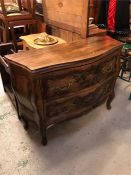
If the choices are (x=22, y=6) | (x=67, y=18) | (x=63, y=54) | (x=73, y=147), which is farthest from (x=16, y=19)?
(x=73, y=147)

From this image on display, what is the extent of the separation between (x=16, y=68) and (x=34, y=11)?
1629 millimetres

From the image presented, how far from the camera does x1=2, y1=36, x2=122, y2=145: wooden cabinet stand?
3.83ft

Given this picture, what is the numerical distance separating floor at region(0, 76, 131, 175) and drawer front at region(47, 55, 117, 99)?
49cm

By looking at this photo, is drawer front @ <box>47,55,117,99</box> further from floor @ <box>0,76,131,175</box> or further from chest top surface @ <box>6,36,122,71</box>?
floor @ <box>0,76,131,175</box>

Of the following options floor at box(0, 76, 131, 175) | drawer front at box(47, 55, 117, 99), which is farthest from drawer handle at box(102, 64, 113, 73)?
floor at box(0, 76, 131, 175)

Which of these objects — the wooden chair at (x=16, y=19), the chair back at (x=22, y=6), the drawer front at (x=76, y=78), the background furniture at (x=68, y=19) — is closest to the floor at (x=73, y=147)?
the drawer front at (x=76, y=78)

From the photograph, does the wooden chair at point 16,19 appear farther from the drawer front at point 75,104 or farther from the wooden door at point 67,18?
the drawer front at point 75,104

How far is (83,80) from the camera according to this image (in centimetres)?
135

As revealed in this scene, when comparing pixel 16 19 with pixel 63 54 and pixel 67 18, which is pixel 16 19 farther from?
pixel 63 54

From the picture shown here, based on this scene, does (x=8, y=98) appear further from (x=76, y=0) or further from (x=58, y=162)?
(x=76, y=0)

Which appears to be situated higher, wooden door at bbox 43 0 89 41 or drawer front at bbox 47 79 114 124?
wooden door at bbox 43 0 89 41

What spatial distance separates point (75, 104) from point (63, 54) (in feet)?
1.41

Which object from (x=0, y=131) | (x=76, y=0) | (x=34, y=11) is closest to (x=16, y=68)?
(x=0, y=131)

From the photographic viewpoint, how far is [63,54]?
1.32 meters
